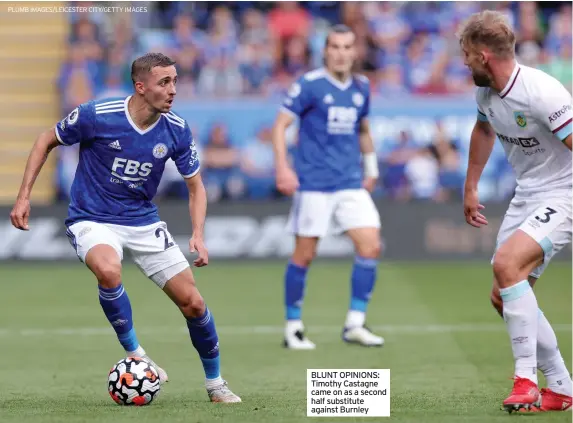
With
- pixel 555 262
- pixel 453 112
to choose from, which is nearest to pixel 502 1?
pixel 453 112

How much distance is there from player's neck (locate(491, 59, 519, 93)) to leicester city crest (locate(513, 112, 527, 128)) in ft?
0.51

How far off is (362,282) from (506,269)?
12.8 ft

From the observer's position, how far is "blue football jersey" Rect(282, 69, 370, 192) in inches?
382

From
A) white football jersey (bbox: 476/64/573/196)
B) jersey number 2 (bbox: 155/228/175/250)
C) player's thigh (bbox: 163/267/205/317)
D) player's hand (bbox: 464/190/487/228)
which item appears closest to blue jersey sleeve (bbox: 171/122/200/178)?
jersey number 2 (bbox: 155/228/175/250)

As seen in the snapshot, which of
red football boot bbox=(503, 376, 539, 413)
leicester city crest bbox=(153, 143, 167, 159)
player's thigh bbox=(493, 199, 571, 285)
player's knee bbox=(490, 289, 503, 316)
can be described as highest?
leicester city crest bbox=(153, 143, 167, 159)

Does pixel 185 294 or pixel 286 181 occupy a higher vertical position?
pixel 286 181

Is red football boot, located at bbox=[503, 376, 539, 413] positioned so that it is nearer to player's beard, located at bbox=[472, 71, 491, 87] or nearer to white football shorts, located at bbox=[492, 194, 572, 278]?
white football shorts, located at bbox=[492, 194, 572, 278]

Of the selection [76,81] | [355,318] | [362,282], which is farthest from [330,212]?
[76,81]

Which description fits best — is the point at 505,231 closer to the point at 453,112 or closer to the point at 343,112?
the point at 343,112

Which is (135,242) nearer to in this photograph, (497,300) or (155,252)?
(155,252)

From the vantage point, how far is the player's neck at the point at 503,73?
5828mm

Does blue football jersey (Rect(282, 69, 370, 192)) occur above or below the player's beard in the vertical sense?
below

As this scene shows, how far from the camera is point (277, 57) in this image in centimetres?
1809

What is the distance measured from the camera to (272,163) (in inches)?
664
